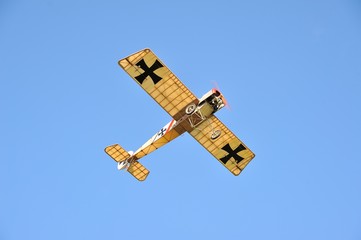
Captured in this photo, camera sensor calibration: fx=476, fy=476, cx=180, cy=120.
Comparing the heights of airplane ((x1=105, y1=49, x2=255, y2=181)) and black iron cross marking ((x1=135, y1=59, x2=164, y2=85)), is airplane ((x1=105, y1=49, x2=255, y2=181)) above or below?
below

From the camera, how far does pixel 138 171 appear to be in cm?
2922

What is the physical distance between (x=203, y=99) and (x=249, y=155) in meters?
5.37

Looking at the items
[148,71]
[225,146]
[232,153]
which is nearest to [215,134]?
[225,146]

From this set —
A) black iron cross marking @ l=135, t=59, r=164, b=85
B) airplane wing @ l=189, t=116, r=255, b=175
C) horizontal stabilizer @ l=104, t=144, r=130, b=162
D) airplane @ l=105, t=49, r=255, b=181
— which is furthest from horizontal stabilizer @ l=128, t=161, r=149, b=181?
black iron cross marking @ l=135, t=59, r=164, b=85

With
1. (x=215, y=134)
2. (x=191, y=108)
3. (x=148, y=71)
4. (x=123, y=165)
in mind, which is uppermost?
(x=148, y=71)

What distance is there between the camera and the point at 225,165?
2792cm

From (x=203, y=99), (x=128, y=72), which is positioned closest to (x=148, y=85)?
(x=128, y=72)

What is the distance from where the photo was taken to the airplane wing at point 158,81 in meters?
23.2

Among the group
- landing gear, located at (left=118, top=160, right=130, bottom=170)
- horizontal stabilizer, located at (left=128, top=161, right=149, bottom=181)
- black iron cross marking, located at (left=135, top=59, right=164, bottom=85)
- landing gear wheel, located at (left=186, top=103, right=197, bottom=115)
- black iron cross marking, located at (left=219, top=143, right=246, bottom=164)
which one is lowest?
black iron cross marking, located at (left=219, top=143, right=246, bottom=164)

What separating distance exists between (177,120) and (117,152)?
5.45m

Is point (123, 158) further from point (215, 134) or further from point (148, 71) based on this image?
point (148, 71)

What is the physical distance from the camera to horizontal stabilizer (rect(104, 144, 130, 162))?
94.3 ft

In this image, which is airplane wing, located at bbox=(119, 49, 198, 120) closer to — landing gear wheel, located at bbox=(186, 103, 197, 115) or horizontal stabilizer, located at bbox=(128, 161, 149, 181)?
landing gear wheel, located at bbox=(186, 103, 197, 115)

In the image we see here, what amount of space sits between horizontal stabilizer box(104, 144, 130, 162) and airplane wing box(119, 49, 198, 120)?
214 inches
